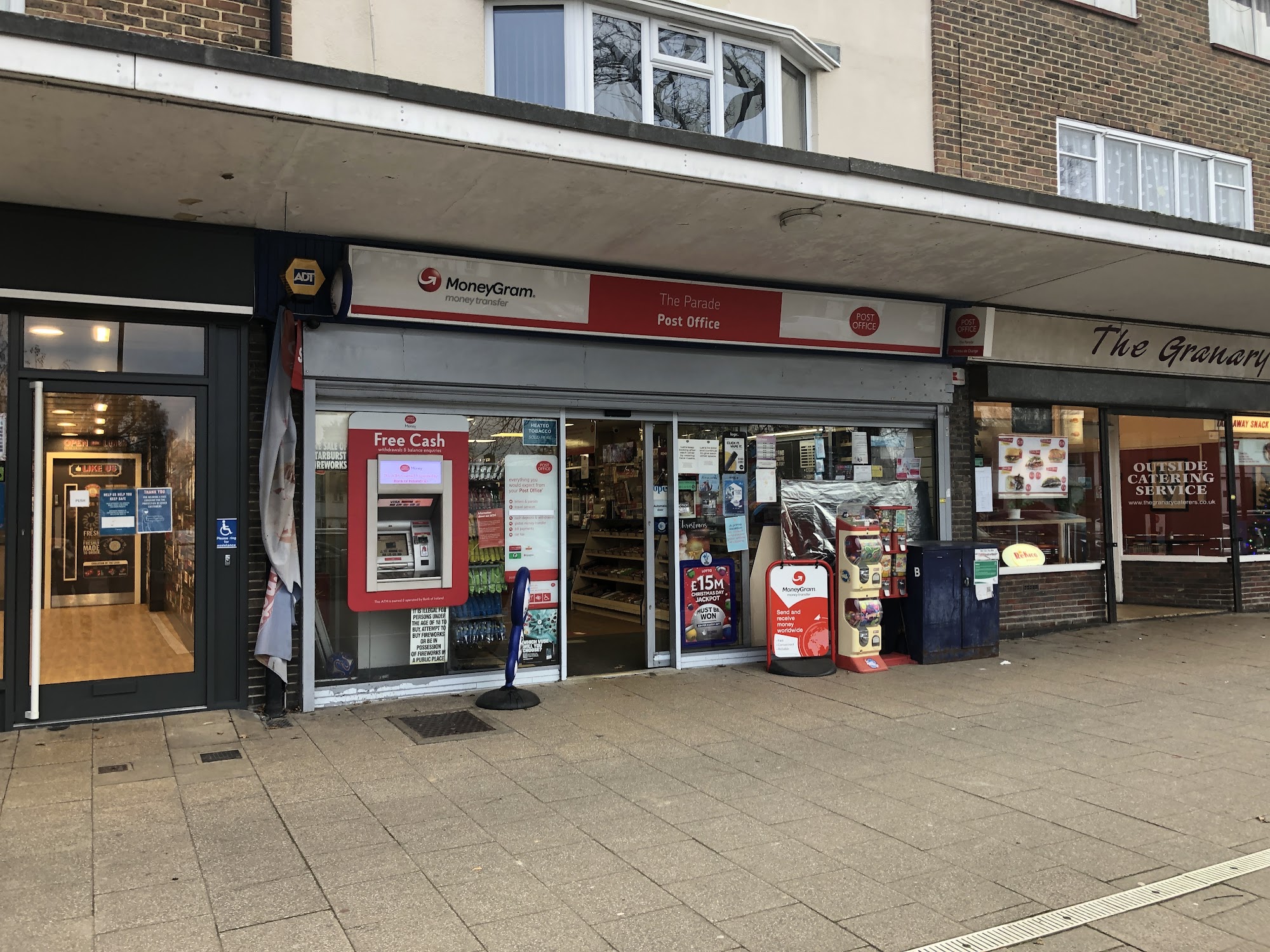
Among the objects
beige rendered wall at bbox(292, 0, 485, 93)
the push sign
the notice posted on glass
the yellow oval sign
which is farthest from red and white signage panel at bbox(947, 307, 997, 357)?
the push sign

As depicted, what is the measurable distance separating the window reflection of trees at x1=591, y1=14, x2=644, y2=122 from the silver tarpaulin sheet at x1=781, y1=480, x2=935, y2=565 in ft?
12.4

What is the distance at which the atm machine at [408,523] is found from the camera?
7.48 m

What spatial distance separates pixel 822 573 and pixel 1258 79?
9090 mm

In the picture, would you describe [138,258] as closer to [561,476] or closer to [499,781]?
[561,476]

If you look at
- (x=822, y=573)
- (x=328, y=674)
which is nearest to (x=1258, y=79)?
(x=822, y=573)

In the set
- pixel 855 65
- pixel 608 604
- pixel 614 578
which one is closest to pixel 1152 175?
pixel 855 65

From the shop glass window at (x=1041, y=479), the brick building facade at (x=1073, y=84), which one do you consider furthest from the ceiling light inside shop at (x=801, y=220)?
the shop glass window at (x=1041, y=479)

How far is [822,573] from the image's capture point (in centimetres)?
874

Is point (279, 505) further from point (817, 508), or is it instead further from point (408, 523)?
point (817, 508)

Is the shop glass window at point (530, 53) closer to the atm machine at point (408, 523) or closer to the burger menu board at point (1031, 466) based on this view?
the atm machine at point (408, 523)

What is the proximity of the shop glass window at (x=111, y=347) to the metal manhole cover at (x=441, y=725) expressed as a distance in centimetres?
297

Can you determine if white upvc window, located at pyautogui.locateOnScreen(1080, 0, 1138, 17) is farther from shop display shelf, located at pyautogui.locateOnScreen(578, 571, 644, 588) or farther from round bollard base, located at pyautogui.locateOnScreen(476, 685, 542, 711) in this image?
round bollard base, located at pyautogui.locateOnScreen(476, 685, 542, 711)

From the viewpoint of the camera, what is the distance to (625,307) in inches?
327

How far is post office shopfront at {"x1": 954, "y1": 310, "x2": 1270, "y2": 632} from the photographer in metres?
10.5
